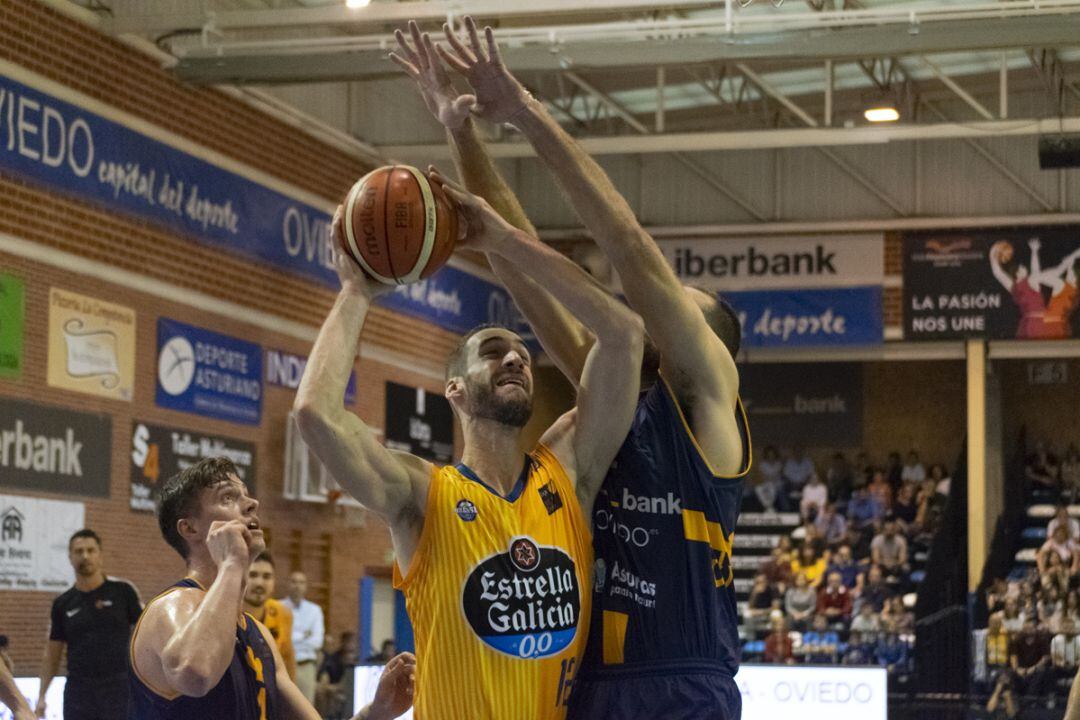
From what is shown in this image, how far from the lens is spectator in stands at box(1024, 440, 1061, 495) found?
25.2 metres

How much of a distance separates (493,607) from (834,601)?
18.0 m

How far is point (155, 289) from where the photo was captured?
16.8 m

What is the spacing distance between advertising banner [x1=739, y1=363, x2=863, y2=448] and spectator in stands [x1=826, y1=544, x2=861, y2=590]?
2951mm

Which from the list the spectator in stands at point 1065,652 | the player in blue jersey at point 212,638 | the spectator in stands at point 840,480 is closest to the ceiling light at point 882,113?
the spectator in stands at point 1065,652

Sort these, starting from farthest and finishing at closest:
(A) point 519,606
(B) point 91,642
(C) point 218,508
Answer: (B) point 91,642
(C) point 218,508
(A) point 519,606

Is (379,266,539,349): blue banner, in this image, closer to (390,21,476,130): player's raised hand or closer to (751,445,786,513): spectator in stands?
(751,445,786,513): spectator in stands

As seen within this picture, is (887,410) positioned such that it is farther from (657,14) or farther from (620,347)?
(620,347)

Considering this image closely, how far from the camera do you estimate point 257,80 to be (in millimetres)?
16625

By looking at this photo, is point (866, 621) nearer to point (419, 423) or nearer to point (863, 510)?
point (863, 510)

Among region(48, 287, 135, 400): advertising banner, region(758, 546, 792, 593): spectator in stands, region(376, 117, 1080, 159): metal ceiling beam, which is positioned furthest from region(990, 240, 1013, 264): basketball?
region(48, 287, 135, 400): advertising banner

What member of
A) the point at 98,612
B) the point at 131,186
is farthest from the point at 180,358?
the point at 98,612

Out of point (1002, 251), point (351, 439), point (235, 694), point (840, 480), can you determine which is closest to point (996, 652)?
point (1002, 251)

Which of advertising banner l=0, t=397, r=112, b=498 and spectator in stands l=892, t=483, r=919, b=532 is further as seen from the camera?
spectator in stands l=892, t=483, r=919, b=532

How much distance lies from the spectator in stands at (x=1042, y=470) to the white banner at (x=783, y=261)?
4.09 m
